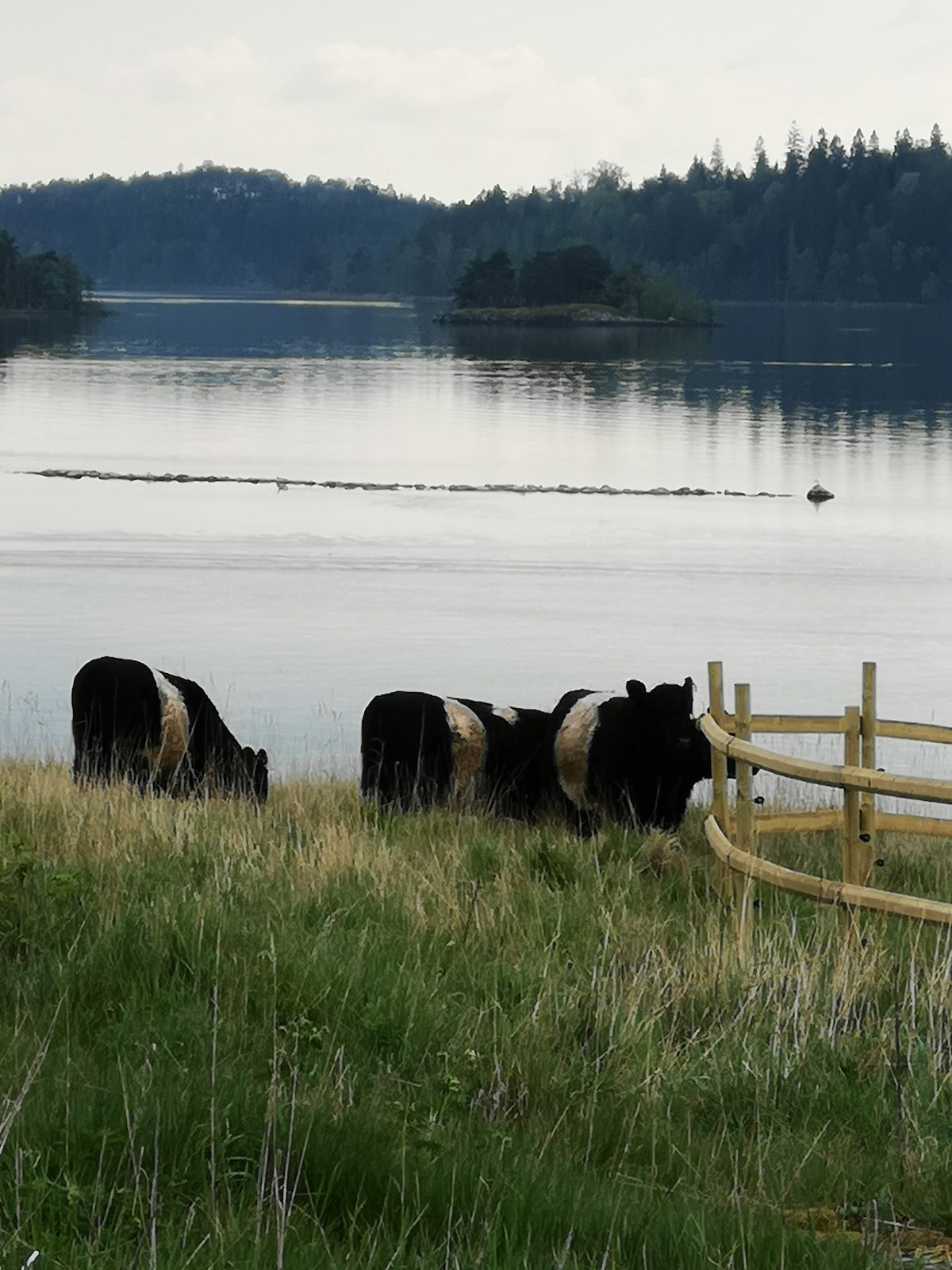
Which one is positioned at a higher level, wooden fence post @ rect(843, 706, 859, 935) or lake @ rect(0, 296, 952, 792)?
wooden fence post @ rect(843, 706, 859, 935)

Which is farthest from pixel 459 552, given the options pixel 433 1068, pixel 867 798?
pixel 433 1068

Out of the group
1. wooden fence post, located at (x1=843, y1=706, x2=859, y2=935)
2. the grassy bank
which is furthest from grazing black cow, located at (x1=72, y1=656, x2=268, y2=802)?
wooden fence post, located at (x1=843, y1=706, x2=859, y2=935)

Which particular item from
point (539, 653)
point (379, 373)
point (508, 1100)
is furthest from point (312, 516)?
point (379, 373)

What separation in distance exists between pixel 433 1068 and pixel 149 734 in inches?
289

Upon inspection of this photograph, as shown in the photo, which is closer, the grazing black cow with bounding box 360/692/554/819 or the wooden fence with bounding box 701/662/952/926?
the wooden fence with bounding box 701/662/952/926

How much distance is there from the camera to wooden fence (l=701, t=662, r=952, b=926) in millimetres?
9352

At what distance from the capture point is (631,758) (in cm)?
1298

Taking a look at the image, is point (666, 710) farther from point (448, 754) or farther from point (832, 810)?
point (448, 754)

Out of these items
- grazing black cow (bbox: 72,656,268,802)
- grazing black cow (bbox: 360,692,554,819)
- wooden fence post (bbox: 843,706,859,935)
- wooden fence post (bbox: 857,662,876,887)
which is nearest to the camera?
wooden fence post (bbox: 843,706,859,935)

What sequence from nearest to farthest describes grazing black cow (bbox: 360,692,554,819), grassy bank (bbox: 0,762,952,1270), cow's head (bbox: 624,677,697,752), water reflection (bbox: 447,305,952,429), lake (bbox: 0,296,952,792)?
grassy bank (bbox: 0,762,952,1270)
cow's head (bbox: 624,677,697,752)
grazing black cow (bbox: 360,692,554,819)
lake (bbox: 0,296,952,792)
water reflection (bbox: 447,305,952,429)

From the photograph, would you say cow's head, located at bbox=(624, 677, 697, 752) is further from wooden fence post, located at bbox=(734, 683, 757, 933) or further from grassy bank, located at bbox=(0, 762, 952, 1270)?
grassy bank, located at bbox=(0, 762, 952, 1270)

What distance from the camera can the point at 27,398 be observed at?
95.2m

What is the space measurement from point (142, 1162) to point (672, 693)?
25.6ft

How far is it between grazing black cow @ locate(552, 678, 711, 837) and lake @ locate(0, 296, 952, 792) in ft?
16.8
